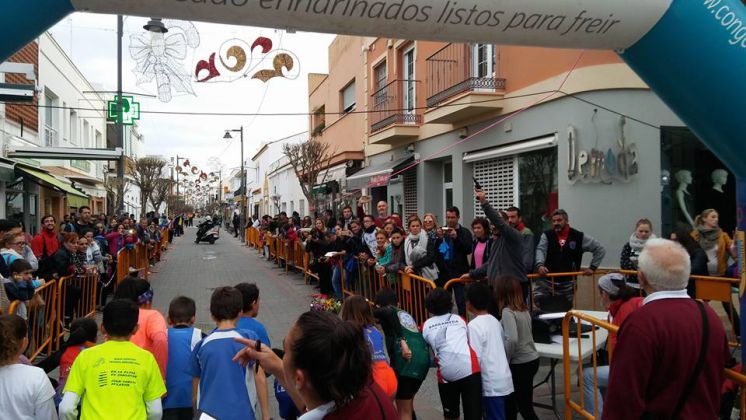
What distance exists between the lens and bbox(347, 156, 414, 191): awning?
16.1 meters

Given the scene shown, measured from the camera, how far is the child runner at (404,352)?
13.0ft

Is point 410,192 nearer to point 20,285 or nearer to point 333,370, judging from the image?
point 20,285

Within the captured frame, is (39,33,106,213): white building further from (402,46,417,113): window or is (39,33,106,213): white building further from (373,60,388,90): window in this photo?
(402,46,417,113): window

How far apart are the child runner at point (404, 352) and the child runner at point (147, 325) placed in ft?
4.86

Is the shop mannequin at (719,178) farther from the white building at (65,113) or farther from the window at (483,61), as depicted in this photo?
the white building at (65,113)

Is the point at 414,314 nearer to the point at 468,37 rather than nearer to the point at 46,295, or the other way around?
the point at 468,37

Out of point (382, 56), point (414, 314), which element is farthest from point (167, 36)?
point (382, 56)

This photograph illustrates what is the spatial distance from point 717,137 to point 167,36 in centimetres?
473

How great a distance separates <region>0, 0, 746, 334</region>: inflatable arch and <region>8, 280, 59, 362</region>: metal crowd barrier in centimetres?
418

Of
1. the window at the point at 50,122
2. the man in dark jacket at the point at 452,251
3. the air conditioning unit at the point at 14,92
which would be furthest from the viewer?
the window at the point at 50,122

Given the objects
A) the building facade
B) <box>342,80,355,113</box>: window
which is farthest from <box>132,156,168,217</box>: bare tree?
the building facade

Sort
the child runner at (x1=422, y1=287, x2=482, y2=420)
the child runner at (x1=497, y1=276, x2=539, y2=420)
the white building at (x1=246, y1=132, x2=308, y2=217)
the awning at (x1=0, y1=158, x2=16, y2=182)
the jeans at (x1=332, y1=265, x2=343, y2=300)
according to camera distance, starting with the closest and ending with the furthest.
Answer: the child runner at (x1=422, y1=287, x2=482, y2=420) < the child runner at (x1=497, y1=276, x2=539, y2=420) < the jeans at (x1=332, y1=265, x2=343, y2=300) < the awning at (x1=0, y1=158, x2=16, y2=182) < the white building at (x1=246, y1=132, x2=308, y2=217)

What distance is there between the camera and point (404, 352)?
3947 millimetres

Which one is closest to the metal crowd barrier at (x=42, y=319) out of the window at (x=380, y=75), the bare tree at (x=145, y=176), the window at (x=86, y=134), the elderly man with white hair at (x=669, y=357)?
the elderly man with white hair at (x=669, y=357)
